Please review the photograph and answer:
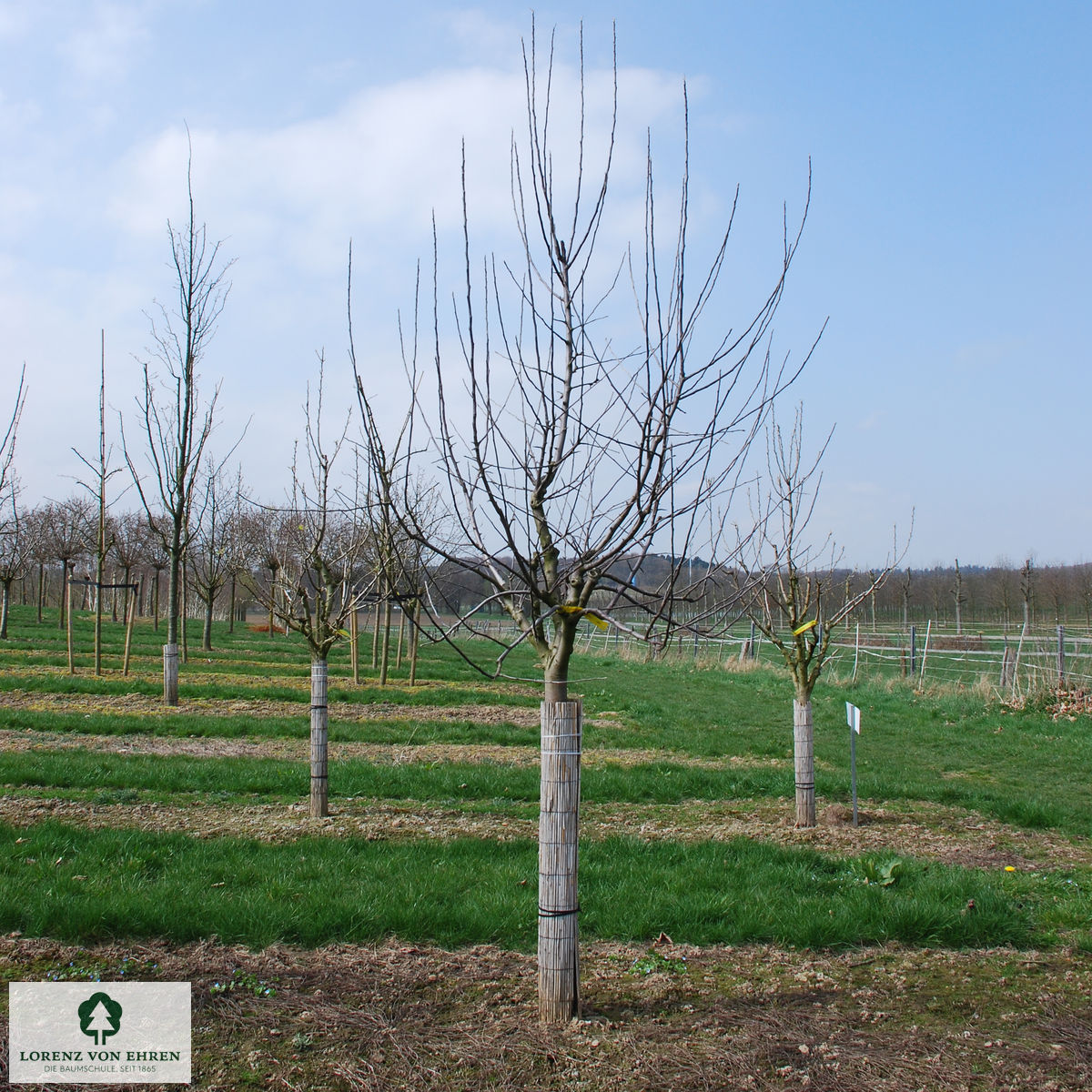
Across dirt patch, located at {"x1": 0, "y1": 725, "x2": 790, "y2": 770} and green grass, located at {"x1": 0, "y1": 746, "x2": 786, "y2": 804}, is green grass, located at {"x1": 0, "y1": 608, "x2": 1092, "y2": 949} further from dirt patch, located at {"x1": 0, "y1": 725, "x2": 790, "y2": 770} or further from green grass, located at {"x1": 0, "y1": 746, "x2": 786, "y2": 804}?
dirt patch, located at {"x1": 0, "y1": 725, "x2": 790, "y2": 770}

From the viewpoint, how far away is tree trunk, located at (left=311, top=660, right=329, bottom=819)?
20.7 feet

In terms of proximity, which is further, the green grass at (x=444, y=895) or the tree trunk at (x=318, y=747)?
the tree trunk at (x=318, y=747)

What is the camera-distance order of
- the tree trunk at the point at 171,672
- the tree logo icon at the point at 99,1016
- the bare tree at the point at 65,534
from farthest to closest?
the bare tree at the point at 65,534 → the tree trunk at the point at 171,672 → the tree logo icon at the point at 99,1016

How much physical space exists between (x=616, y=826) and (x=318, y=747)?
2.40 metres

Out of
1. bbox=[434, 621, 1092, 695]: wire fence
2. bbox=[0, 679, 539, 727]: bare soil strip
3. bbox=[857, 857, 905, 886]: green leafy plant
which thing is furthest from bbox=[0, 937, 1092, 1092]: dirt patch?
bbox=[0, 679, 539, 727]: bare soil strip

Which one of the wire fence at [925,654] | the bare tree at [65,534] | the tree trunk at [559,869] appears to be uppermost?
the bare tree at [65,534]

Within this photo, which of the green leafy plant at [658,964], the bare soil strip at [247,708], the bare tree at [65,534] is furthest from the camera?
the bare tree at [65,534]

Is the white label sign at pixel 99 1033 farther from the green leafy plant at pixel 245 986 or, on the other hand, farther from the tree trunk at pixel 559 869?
the tree trunk at pixel 559 869

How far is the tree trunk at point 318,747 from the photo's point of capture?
6297mm

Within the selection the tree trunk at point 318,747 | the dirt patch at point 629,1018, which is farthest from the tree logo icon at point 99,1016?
the tree trunk at point 318,747

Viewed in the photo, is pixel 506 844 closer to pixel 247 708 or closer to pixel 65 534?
pixel 247 708

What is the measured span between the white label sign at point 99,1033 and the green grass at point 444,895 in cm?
58

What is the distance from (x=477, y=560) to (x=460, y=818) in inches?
144

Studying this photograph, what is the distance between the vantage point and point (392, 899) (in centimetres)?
441
